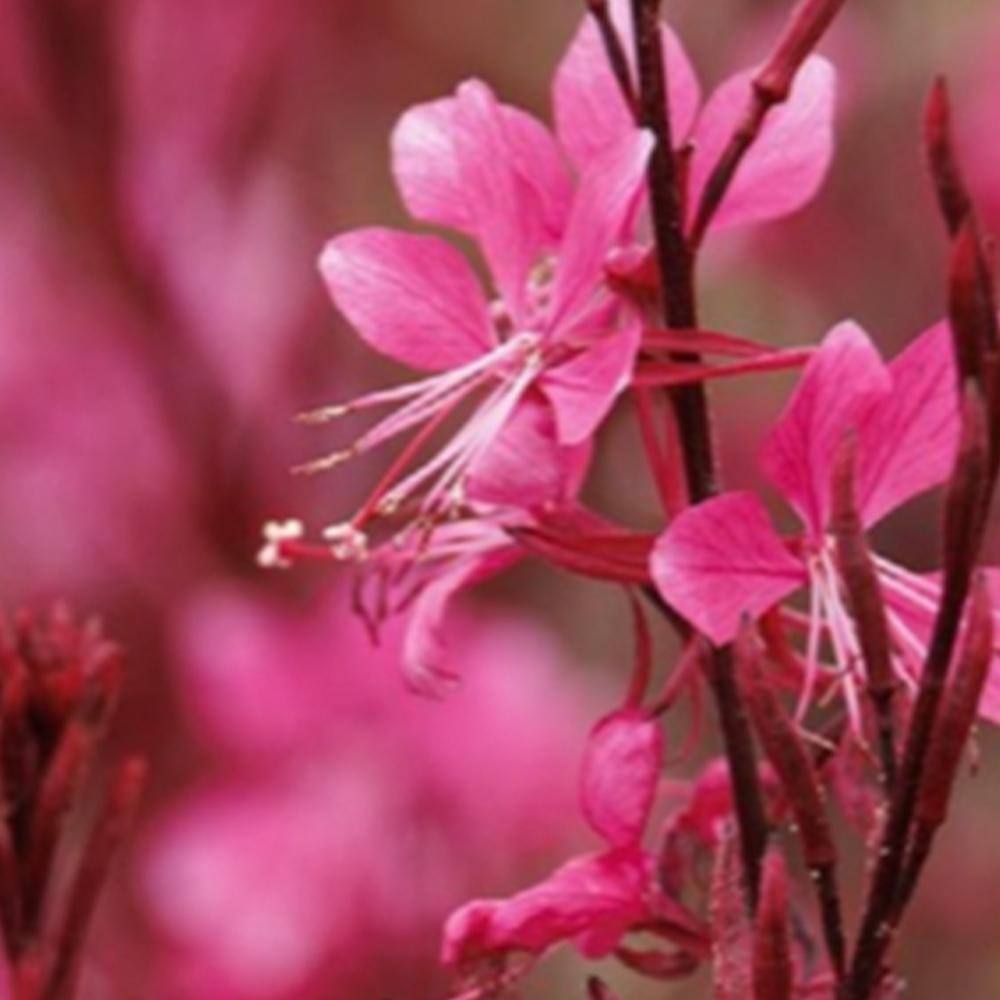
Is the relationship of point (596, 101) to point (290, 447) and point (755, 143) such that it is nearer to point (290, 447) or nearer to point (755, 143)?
point (755, 143)

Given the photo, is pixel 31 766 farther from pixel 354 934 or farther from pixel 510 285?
pixel 354 934

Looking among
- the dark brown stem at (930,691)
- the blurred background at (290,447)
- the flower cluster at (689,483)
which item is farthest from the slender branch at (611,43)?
the blurred background at (290,447)

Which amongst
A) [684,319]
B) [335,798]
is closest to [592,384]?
[684,319]

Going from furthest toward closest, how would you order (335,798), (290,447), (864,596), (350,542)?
1. (290,447)
2. (335,798)
3. (350,542)
4. (864,596)

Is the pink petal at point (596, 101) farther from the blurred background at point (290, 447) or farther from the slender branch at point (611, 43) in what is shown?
the blurred background at point (290, 447)

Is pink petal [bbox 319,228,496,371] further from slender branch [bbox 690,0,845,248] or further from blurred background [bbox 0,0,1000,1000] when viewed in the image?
blurred background [bbox 0,0,1000,1000]

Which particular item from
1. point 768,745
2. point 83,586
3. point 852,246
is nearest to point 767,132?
point 768,745

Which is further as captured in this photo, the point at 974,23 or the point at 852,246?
the point at 974,23
